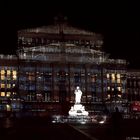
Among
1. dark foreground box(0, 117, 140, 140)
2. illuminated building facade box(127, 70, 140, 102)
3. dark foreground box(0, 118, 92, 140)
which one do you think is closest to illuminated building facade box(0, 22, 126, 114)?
illuminated building facade box(127, 70, 140, 102)

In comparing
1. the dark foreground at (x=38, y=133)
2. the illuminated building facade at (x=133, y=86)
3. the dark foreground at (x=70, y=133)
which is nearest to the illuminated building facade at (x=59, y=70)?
the illuminated building facade at (x=133, y=86)

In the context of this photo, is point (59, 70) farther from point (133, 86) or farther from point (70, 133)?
point (70, 133)

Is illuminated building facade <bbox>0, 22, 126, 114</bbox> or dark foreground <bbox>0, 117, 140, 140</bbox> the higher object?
illuminated building facade <bbox>0, 22, 126, 114</bbox>

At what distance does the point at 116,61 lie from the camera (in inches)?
6570

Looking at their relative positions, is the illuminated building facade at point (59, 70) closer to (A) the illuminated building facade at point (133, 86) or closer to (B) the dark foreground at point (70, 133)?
(A) the illuminated building facade at point (133, 86)

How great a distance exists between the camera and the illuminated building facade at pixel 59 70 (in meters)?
159

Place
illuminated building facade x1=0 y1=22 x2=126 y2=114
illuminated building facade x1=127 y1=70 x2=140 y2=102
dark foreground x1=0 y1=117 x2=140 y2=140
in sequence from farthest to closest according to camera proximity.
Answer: illuminated building facade x1=127 y1=70 x2=140 y2=102, illuminated building facade x1=0 y1=22 x2=126 y2=114, dark foreground x1=0 y1=117 x2=140 y2=140

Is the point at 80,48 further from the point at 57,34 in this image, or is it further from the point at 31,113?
the point at 31,113

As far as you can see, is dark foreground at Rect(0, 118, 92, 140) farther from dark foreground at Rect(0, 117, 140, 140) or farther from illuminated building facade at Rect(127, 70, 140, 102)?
illuminated building facade at Rect(127, 70, 140, 102)

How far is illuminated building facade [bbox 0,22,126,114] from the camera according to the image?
520 ft

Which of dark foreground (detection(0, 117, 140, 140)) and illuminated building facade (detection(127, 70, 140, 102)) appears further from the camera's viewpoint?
illuminated building facade (detection(127, 70, 140, 102))

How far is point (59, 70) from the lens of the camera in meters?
163

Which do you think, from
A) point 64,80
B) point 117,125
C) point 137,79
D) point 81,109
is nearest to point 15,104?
point 64,80

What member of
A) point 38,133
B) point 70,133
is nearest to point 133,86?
point 70,133
